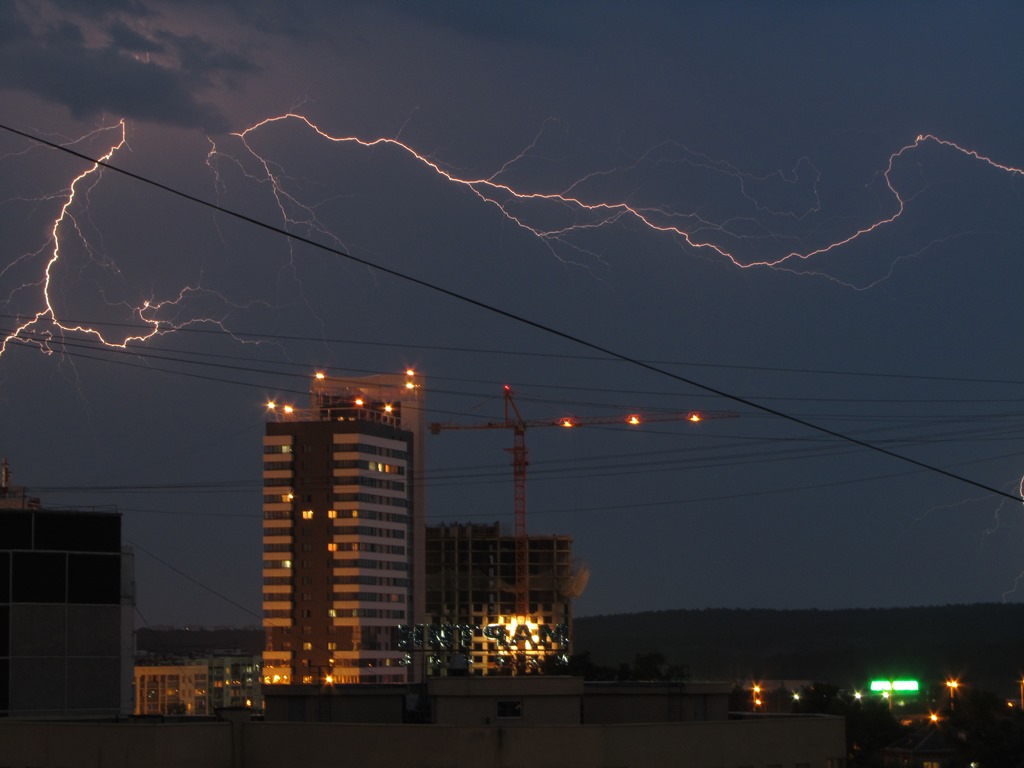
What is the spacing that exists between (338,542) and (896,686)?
60.1 meters

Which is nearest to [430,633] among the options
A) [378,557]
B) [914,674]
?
[378,557]

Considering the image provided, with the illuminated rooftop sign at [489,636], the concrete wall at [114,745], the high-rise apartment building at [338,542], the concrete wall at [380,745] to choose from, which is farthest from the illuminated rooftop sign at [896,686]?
the concrete wall at [114,745]

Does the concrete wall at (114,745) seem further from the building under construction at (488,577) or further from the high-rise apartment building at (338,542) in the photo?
the building under construction at (488,577)

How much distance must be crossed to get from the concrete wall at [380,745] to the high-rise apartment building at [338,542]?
117 meters

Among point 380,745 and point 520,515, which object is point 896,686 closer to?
point 520,515

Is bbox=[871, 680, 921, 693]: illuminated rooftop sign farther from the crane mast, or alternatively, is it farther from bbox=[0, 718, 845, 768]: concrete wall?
bbox=[0, 718, 845, 768]: concrete wall

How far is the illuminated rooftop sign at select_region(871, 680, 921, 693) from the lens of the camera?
503 ft

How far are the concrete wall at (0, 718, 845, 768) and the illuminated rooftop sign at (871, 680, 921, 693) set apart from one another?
133670 mm

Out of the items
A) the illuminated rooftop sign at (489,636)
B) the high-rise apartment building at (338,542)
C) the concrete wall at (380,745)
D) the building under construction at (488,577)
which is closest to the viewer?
the concrete wall at (380,745)

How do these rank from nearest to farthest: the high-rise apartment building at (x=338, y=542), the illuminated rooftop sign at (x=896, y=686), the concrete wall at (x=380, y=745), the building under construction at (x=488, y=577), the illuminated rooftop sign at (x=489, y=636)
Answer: the concrete wall at (x=380, y=745), the illuminated rooftop sign at (x=489, y=636), the high-rise apartment building at (x=338, y=542), the illuminated rooftop sign at (x=896, y=686), the building under construction at (x=488, y=577)

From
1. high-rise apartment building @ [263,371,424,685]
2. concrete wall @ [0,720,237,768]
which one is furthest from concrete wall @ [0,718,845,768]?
high-rise apartment building @ [263,371,424,685]

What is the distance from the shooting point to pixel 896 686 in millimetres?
155500

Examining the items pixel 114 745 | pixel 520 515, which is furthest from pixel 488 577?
pixel 114 745

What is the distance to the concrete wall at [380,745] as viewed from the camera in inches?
918
